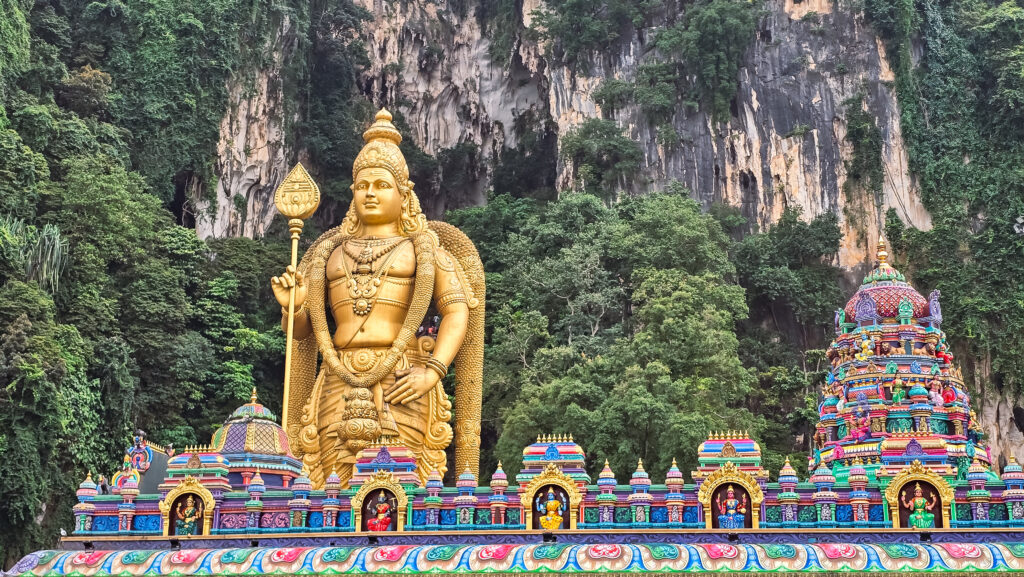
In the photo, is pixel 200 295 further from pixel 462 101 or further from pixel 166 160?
pixel 462 101

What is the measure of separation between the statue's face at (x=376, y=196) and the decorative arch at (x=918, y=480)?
19.0 feet

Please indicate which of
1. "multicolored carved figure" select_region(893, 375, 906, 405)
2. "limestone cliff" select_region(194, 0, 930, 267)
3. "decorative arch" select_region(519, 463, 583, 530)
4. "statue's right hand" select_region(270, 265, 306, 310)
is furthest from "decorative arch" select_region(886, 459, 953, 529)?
"limestone cliff" select_region(194, 0, 930, 267)

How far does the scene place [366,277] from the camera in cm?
1323

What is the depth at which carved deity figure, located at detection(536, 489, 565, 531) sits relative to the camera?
10.3 meters

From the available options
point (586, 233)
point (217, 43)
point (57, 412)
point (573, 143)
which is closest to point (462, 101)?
point (573, 143)

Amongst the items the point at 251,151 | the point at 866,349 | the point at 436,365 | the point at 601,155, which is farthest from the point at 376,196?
the point at 601,155

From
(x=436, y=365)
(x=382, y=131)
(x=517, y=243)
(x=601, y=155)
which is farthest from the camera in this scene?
(x=601, y=155)

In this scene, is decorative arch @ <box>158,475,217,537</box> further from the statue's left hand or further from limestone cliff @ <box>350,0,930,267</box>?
limestone cliff @ <box>350,0,930,267</box>

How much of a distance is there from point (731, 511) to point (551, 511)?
137 centimetres

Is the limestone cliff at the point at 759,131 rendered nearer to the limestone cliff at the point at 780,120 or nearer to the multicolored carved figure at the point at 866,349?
the limestone cliff at the point at 780,120

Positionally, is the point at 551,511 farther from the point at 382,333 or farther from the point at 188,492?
the point at 382,333

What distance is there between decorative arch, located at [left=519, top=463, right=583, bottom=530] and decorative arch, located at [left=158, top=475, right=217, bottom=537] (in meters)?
2.49

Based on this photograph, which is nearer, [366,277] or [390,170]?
[366,277]

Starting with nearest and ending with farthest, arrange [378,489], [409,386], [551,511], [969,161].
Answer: [551,511]
[378,489]
[409,386]
[969,161]
